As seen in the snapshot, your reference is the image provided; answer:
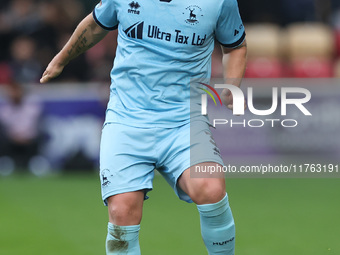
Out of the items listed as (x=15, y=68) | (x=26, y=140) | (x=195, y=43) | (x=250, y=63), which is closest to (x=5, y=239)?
(x=195, y=43)

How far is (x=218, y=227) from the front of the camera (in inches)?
193

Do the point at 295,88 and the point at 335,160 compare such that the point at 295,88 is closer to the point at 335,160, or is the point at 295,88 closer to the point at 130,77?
the point at 335,160

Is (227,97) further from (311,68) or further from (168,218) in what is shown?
(311,68)

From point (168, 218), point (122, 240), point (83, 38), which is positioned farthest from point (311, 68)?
point (122, 240)

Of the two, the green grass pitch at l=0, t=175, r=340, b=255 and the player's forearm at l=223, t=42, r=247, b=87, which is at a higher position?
the player's forearm at l=223, t=42, r=247, b=87

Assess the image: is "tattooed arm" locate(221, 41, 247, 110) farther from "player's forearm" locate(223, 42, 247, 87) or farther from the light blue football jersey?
the light blue football jersey

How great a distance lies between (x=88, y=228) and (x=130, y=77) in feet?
10.7

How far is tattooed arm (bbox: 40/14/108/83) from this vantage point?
5244mm

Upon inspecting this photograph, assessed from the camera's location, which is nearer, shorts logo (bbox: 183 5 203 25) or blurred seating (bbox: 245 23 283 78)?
shorts logo (bbox: 183 5 203 25)

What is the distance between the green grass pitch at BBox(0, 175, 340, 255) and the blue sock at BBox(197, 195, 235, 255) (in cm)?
170

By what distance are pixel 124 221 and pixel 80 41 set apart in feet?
4.23

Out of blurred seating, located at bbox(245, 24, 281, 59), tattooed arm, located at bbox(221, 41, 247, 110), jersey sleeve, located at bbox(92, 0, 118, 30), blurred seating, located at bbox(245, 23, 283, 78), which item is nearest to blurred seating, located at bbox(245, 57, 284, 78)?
blurred seating, located at bbox(245, 23, 283, 78)

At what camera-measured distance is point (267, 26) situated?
1398cm

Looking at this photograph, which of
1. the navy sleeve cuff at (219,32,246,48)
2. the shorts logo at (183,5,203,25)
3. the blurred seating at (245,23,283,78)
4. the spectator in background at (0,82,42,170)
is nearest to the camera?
the shorts logo at (183,5,203,25)
